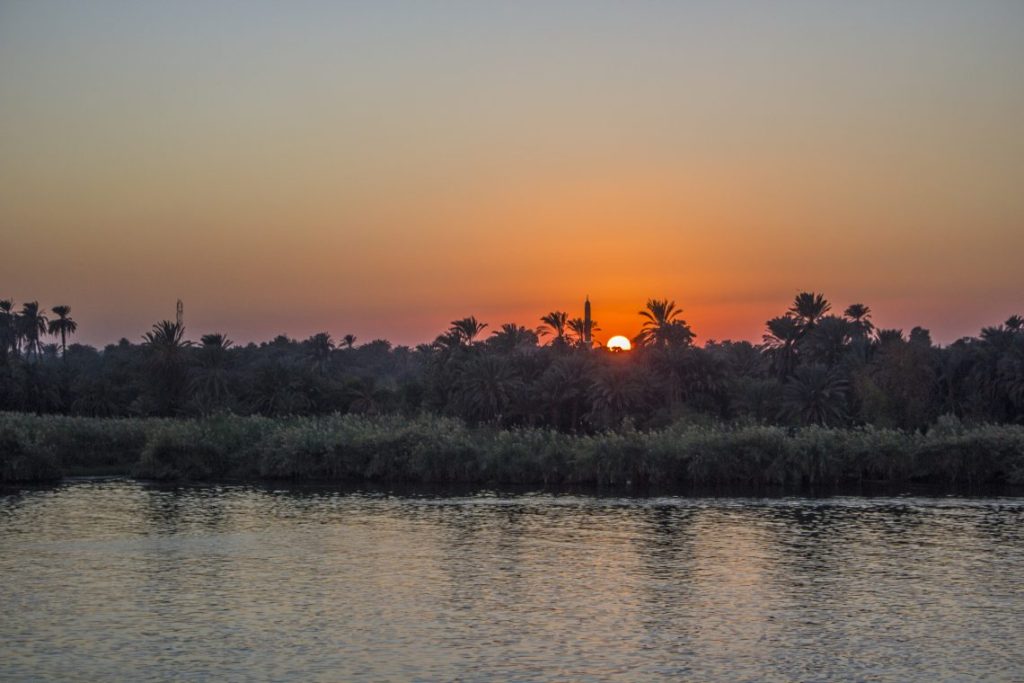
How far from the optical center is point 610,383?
92438mm

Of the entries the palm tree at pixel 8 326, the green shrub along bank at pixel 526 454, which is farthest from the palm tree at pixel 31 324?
the green shrub along bank at pixel 526 454

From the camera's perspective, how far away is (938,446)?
68500 mm

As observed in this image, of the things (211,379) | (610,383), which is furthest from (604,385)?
(211,379)

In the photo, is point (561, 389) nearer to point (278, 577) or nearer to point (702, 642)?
point (278, 577)

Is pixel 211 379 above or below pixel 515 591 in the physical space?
above

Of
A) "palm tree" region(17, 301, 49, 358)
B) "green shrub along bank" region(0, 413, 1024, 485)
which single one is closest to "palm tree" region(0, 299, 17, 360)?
"palm tree" region(17, 301, 49, 358)

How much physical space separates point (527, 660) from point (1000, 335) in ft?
249

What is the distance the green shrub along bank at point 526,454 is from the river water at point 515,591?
9879 millimetres

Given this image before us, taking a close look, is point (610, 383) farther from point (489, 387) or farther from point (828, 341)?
point (828, 341)

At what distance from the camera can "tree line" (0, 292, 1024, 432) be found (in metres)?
89.4

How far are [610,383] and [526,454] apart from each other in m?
21.9

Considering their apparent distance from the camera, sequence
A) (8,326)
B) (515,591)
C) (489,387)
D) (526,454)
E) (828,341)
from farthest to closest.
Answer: (8,326)
(828,341)
(489,387)
(526,454)
(515,591)

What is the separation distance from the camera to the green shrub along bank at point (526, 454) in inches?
2712

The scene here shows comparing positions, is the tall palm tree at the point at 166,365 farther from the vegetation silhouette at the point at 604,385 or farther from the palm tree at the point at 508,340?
the palm tree at the point at 508,340
